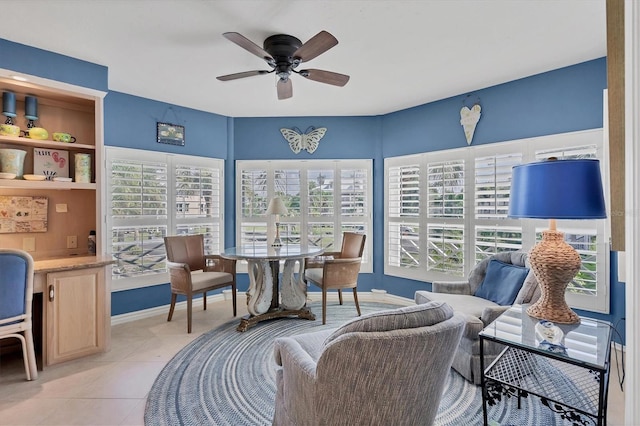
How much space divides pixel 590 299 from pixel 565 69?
7.13ft

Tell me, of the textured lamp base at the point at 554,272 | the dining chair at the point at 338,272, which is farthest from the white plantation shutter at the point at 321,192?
the textured lamp base at the point at 554,272

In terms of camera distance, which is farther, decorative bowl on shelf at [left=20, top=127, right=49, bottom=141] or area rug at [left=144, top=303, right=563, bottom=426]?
decorative bowl on shelf at [left=20, top=127, right=49, bottom=141]

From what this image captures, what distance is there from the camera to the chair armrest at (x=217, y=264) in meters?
4.07

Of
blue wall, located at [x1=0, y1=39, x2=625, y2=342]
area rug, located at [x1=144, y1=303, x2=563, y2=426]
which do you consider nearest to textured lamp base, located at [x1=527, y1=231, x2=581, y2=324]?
area rug, located at [x1=144, y1=303, x2=563, y2=426]

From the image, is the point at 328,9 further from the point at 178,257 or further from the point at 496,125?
the point at 178,257

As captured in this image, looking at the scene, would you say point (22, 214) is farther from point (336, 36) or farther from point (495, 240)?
point (495, 240)

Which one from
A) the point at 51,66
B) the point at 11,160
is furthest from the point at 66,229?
the point at 51,66

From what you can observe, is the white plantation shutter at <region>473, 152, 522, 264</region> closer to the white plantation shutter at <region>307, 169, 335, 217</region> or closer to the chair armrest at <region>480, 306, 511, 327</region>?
the chair armrest at <region>480, 306, 511, 327</region>

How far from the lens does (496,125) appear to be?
3.63 metres

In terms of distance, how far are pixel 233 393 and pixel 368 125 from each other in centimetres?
372

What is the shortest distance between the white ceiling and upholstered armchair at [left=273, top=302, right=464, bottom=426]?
6.57ft

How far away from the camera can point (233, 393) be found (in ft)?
7.64

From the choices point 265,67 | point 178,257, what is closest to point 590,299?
point 265,67

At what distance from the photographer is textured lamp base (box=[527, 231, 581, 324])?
1795mm
